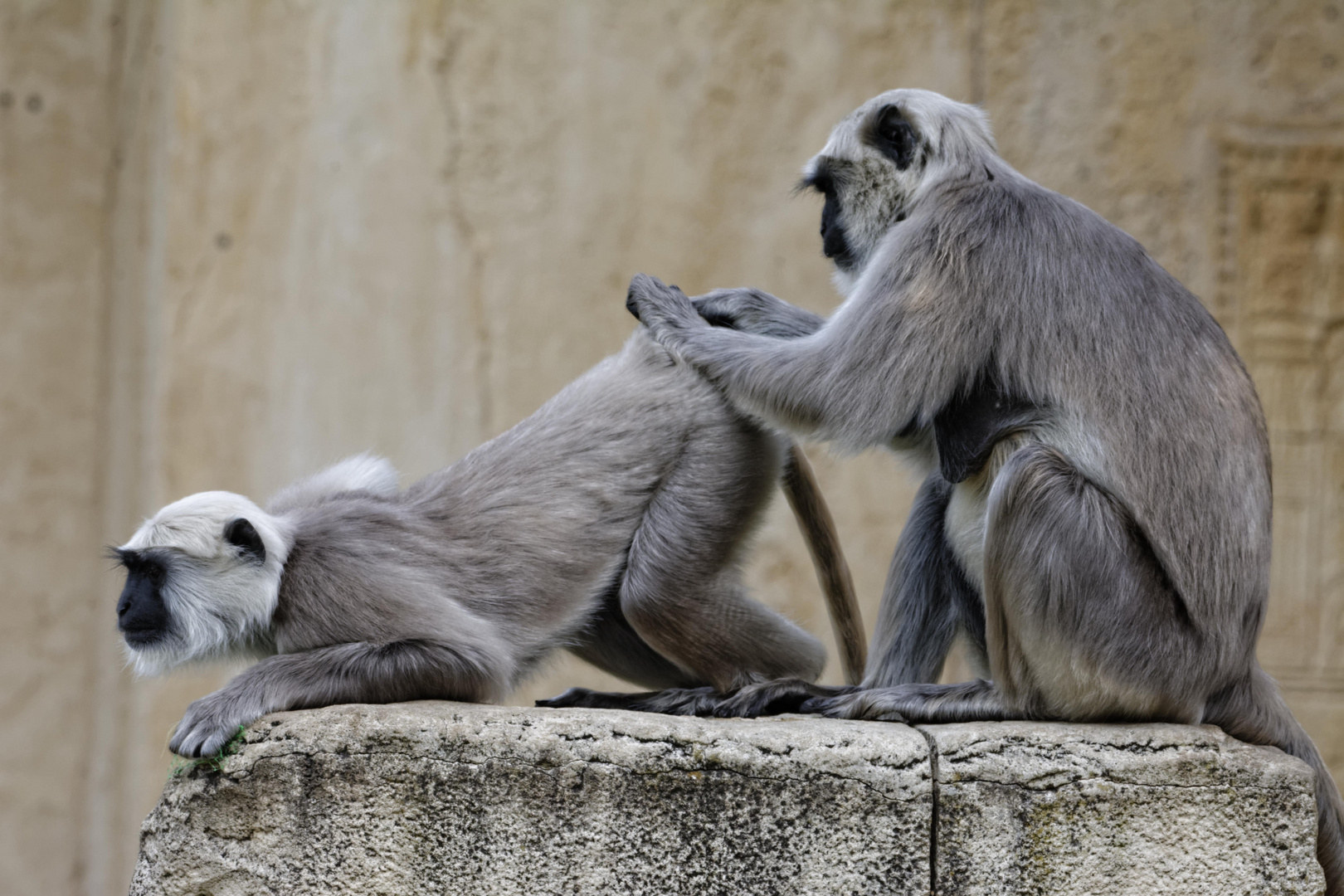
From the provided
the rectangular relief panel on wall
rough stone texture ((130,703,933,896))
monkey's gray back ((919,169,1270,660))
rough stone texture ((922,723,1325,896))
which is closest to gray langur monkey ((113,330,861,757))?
rough stone texture ((130,703,933,896))

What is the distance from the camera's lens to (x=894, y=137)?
3.84m

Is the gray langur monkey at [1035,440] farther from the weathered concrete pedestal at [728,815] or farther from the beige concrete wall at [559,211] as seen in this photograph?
the beige concrete wall at [559,211]

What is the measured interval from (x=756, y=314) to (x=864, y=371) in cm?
64

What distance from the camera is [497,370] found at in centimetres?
743

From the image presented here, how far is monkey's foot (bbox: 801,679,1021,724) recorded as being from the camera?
3412mm

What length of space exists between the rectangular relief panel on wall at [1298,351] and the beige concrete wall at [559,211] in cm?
1

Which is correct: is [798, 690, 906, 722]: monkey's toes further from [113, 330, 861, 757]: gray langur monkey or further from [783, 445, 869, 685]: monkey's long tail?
[783, 445, 869, 685]: monkey's long tail

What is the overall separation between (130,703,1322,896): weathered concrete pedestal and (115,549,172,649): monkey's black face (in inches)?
25.6

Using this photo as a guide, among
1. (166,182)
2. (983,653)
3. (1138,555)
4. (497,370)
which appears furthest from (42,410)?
(1138,555)

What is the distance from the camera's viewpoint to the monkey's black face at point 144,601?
365 centimetres

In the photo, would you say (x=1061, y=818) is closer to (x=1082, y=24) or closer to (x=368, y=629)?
(x=368, y=629)

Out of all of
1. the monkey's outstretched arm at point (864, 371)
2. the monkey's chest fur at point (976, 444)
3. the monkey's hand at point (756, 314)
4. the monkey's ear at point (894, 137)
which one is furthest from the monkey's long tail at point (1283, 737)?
the monkey's ear at point (894, 137)

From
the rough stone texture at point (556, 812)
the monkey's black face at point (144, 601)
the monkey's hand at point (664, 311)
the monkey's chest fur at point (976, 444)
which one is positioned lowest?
the rough stone texture at point (556, 812)

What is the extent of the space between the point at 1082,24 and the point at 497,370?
3482mm
